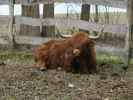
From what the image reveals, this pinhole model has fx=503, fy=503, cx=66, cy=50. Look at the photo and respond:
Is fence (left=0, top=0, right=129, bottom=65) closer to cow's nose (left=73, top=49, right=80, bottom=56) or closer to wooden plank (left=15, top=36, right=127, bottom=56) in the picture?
wooden plank (left=15, top=36, right=127, bottom=56)

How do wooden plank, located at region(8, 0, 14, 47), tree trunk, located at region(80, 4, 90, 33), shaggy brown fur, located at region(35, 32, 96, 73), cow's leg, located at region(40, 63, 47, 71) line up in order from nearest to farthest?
shaggy brown fur, located at region(35, 32, 96, 73) < cow's leg, located at region(40, 63, 47, 71) < wooden plank, located at region(8, 0, 14, 47) < tree trunk, located at region(80, 4, 90, 33)

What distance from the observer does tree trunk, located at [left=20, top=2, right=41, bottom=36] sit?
14.4m

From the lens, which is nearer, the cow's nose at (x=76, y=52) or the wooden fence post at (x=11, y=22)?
the cow's nose at (x=76, y=52)

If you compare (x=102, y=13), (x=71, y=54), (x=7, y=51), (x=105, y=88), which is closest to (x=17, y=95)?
(x=105, y=88)

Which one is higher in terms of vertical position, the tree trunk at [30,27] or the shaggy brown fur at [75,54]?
the tree trunk at [30,27]

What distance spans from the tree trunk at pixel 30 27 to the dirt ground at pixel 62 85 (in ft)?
11.5

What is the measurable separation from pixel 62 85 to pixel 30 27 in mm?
5806

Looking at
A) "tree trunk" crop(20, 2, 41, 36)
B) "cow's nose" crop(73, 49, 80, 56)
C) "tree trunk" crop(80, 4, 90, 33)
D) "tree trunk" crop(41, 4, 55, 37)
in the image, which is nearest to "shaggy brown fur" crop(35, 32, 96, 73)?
"cow's nose" crop(73, 49, 80, 56)

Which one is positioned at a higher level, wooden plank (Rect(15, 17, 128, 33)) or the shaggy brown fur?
wooden plank (Rect(15, 17, 128, 33))

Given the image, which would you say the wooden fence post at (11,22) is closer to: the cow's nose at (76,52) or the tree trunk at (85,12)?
the tree trunk at (85,12)

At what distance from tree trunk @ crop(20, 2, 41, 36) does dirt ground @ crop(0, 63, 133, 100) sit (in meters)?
3.49

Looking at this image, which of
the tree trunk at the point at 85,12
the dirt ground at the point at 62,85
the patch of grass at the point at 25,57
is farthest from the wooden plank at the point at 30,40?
the tree trunk at the point at 85,12

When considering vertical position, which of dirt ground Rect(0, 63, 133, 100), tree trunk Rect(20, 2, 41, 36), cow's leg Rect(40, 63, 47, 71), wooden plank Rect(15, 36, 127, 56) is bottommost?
dirt ground Rect(0, 63, 133, 100)

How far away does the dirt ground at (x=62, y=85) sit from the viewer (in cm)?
840
